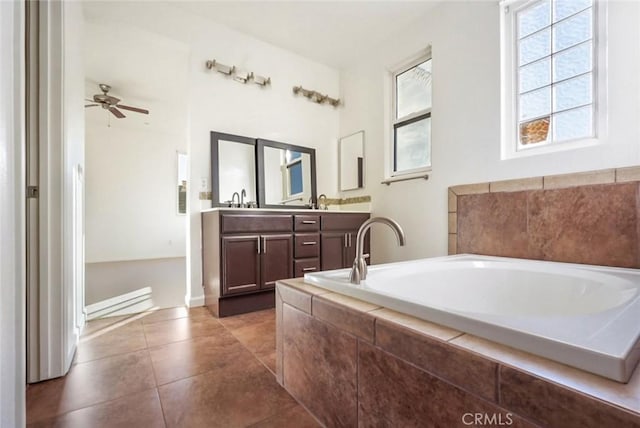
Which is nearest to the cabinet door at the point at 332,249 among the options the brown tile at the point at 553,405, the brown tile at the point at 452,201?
the brown tile at the point at 452,201

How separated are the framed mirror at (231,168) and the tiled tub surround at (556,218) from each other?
193 centimetres

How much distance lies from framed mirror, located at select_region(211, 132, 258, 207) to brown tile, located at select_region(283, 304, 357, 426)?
178 cm

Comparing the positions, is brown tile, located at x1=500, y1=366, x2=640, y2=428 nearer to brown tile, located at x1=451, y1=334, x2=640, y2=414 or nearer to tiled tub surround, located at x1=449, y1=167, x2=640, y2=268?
brown tile, located at x1=451, y1=334, x2=640, y2=414

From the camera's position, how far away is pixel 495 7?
222 centimetres

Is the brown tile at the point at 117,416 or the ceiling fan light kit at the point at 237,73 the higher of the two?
the ceiling fan light kit at the point at 237,73

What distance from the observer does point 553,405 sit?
1.69 feet

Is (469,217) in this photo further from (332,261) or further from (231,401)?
(231,401)

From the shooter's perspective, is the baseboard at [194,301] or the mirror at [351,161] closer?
the baseboard at [194,301]

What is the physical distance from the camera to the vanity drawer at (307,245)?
2691 millimetres

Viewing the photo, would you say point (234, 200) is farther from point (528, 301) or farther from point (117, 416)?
point (528, 301)

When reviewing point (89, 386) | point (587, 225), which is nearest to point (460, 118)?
point (587, 225)

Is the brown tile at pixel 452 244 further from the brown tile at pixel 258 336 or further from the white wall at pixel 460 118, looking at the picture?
Answer: the brown tile at pixel 258 336

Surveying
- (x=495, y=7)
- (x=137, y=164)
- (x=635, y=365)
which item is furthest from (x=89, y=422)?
(x=137, y=164)

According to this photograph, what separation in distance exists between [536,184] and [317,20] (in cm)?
238
